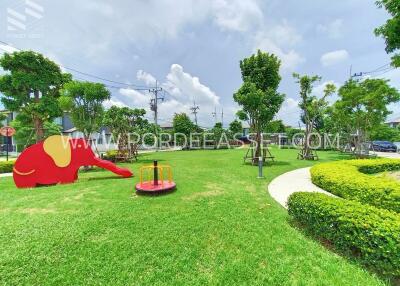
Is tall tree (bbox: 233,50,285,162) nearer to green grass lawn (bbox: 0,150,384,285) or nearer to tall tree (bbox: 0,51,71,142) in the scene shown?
green grass lawn (bbox: 0,150,384,285)

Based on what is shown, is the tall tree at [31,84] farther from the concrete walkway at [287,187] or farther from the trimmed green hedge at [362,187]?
the trimmed green hedge at [362,187]

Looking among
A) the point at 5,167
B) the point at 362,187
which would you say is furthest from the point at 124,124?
the point at 362,187

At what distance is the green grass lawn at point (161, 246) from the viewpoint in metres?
3.07

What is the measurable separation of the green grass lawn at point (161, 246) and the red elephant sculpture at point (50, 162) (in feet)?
9.60

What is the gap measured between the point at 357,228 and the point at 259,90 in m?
11.5

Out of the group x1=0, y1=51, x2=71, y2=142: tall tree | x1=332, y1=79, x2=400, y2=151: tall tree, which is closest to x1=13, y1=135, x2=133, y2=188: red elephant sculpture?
x1=0, y1=51, x2=71, y2=142: tall tree

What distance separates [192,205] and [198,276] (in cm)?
268

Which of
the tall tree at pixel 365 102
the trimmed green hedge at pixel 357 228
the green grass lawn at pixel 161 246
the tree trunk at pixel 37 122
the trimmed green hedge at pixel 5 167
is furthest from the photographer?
the tall tree at pixel 365 102

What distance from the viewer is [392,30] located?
24.2 ft

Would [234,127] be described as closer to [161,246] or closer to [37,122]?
[37,122]

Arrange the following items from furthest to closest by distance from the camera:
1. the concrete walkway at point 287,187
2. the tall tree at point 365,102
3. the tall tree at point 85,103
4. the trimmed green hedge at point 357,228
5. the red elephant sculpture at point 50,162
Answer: the tall tree at point 365,102, the tall tree at point 85,103, the red elephant sculpture at point 50,162, the concrete walkway at point 287,187, the trimmed green hedge at point 357,228

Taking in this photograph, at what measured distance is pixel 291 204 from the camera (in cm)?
482

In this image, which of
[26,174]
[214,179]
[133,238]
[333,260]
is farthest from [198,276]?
[26,174]

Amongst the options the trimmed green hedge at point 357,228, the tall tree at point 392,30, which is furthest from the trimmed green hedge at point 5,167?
the tall tree at point 392,30
